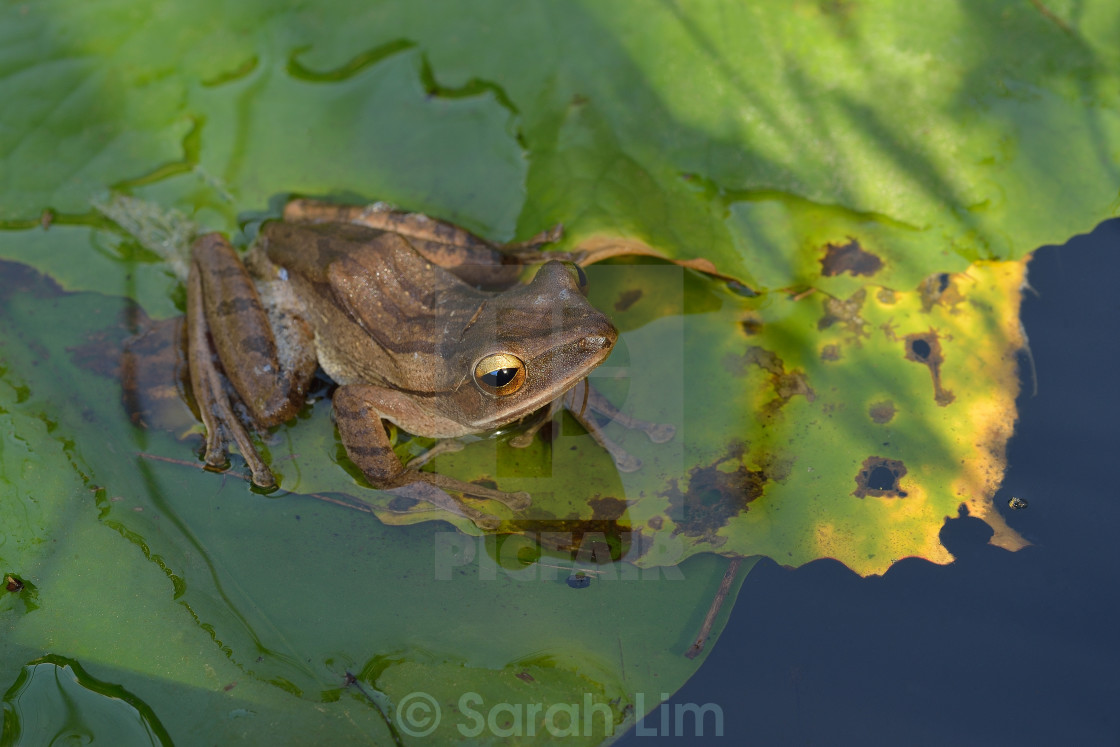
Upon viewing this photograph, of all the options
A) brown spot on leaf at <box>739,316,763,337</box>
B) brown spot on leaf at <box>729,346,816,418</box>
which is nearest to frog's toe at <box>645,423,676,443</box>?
brown spot on leaf at <box>729,346,816,418</box>

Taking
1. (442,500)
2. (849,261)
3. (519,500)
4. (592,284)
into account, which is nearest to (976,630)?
(849,261)

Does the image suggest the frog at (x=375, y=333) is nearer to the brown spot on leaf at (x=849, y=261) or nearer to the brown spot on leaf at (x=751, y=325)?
the brown spot on leaf at (x=751, y=325)

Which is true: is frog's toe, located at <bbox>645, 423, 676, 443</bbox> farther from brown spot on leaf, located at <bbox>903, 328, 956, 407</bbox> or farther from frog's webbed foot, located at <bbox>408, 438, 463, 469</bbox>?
brown spot on leaf, located at <bbox>903, 328, 956, 407</bbox>

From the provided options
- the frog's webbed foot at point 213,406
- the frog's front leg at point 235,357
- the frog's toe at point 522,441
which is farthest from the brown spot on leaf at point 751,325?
the frog's webbed foot at point 213,406

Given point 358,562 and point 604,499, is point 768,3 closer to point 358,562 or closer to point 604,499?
point 604,499

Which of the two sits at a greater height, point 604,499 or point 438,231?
point 438,231

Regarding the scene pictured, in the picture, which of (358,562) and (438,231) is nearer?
(358,562)

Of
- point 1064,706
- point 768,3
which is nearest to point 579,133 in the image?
point 768,3
